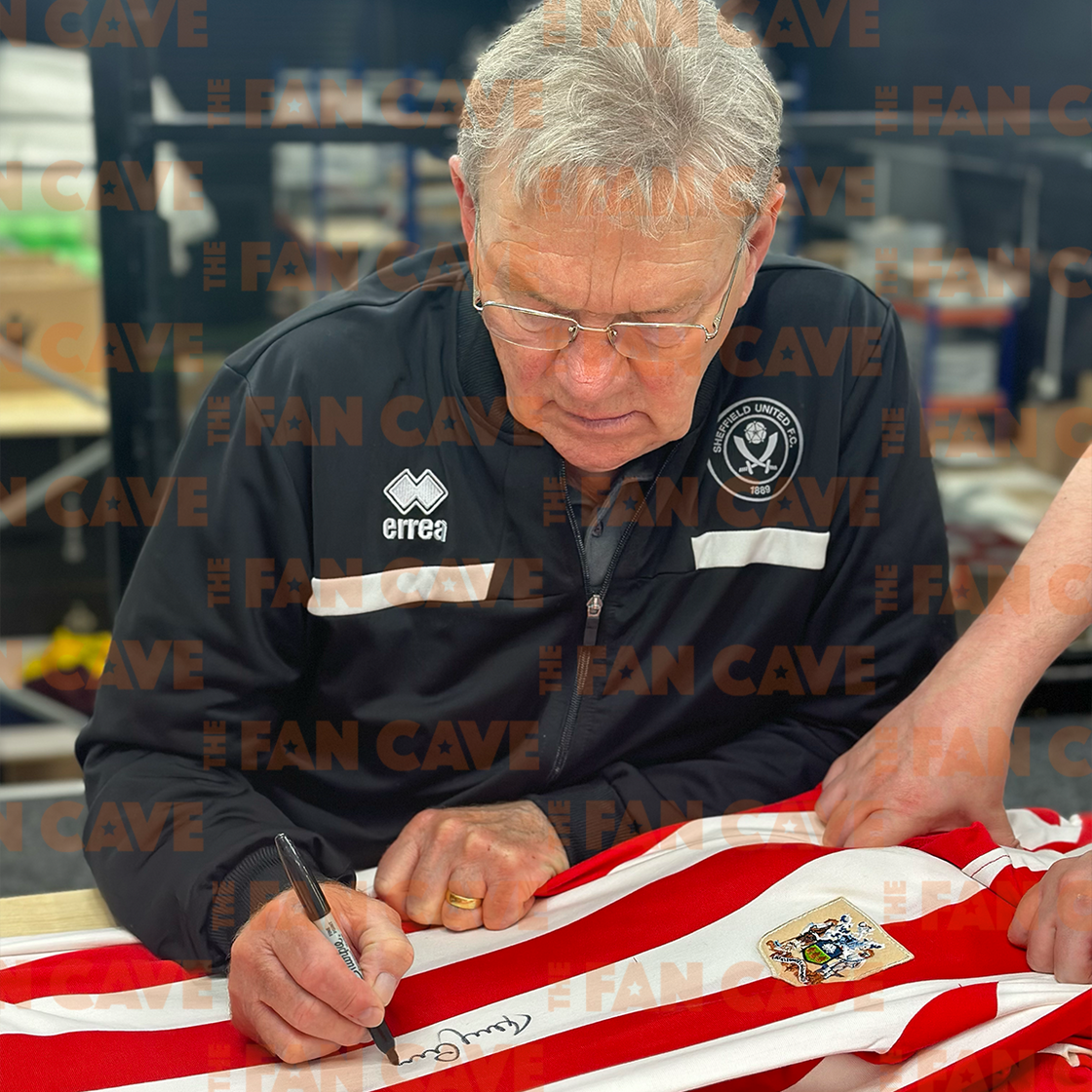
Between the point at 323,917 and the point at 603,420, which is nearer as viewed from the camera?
the point at 323,917

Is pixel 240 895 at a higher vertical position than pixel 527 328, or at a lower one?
lower

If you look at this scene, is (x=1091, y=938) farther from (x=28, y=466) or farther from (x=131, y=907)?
(x=28, y=466)

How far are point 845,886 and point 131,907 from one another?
2.21ft

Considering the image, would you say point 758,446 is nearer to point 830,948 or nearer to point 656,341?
point 656,341

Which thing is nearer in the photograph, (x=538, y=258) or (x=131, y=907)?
(x=538, y=258)

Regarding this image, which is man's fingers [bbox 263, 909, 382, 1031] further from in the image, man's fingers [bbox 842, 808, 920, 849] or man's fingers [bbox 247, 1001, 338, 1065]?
man's fingers [bbox 842, 808, 920, 849]

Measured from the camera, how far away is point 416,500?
1.35 metres

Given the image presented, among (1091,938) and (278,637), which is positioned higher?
(278,637)

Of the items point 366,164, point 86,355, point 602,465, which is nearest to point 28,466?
point 86,355

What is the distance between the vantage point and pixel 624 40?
1.08 m

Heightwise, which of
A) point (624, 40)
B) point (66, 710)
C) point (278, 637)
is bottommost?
point (66, 710)

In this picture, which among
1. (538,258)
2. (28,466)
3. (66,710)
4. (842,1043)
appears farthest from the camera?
(28,466)

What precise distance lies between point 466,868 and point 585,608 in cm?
32
